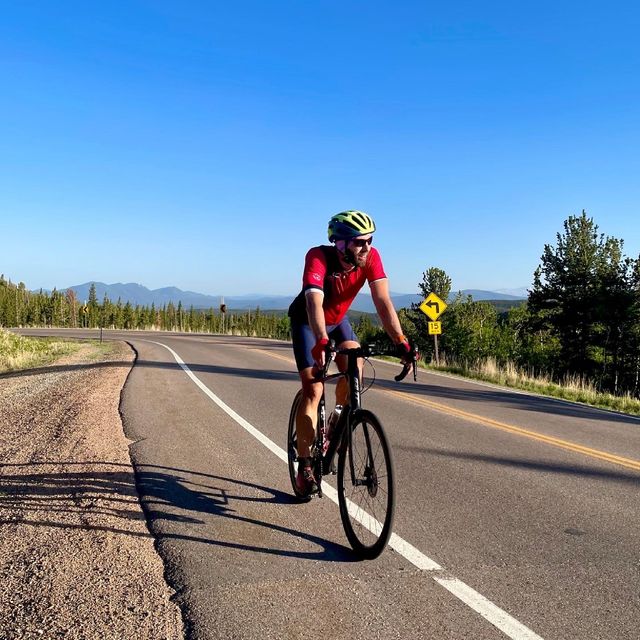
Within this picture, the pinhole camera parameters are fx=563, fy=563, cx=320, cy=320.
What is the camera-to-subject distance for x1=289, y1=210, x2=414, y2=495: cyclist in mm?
3859

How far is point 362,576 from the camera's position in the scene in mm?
3336

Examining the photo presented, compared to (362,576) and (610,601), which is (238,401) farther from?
(610,601)

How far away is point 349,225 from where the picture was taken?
12.6ft

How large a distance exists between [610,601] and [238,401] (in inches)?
311

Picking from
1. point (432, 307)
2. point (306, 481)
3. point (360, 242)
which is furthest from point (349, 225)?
point (432, 307)

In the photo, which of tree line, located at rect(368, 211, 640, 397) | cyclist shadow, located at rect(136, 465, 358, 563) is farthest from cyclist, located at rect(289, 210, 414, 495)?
tree line, located at rect(368, 211, 640, 397)

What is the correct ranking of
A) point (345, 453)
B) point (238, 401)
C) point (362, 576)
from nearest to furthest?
point (362, 576) < point (345, 453) < point (238, 401)

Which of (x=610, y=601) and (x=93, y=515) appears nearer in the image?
(x=610, y=601)

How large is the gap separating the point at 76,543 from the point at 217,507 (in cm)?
115

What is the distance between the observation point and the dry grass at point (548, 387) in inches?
507

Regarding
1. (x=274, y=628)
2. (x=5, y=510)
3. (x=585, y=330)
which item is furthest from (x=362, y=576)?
(x=585, y=330)

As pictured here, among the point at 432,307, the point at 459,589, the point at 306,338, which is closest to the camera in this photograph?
the point at 459,589

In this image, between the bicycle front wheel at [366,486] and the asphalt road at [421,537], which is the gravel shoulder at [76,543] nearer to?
the asphalt road at [421,537]

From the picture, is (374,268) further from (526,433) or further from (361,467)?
(526,433)
